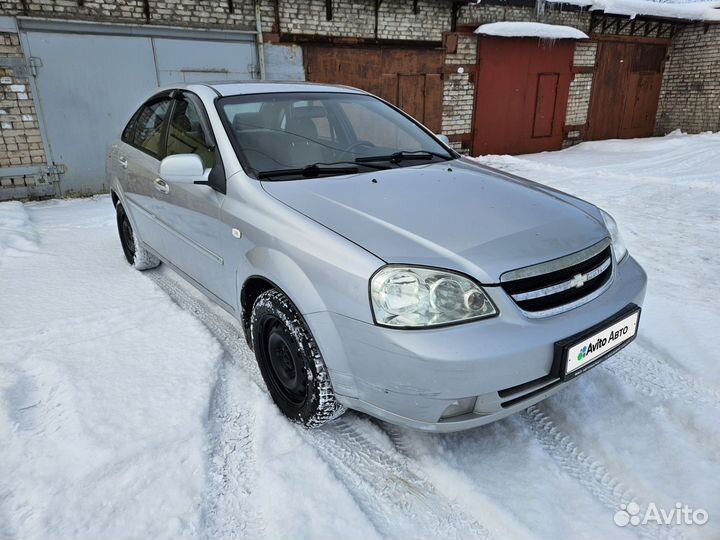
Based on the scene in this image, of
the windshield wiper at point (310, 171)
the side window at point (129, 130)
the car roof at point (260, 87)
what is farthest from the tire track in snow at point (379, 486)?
the side window at point (129, 130)

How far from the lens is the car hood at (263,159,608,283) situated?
173 centimetres

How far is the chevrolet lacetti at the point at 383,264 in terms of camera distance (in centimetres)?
165

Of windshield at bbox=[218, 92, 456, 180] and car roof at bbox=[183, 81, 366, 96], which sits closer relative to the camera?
windshield at bbox=[218, 92, 456, 180]

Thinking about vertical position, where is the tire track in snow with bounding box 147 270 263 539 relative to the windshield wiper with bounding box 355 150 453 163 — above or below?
below

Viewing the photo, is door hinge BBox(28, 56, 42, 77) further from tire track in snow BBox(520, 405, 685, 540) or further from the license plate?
the license plate

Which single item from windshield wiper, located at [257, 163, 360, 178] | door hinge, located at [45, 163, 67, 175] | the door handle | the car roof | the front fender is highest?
the car roof

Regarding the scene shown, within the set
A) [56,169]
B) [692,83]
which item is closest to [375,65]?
[56,169]

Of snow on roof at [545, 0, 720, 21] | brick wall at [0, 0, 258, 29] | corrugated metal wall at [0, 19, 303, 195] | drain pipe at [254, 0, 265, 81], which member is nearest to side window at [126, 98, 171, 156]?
corrugated metal wall at [0, 19, 303, 195]

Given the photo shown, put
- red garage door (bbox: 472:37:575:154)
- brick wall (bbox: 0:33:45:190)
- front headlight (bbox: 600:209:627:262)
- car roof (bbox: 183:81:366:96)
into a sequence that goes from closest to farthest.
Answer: front headlight (bbox: 600:209:627:262)
car roof (bbox: 183:81:366:96)
brick wall (bbox: 0:33:45:190)
red garage door (bbox: 472:37:575:154)

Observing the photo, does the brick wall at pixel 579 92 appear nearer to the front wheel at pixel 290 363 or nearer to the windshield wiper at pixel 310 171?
the windshield wiper at pixel 310 171

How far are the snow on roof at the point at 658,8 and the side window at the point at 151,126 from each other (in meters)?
10.1

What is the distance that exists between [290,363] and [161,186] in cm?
156

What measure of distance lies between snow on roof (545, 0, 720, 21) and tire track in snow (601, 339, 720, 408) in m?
10.2

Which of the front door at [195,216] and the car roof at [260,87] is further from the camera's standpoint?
the car roof at [260,87]
